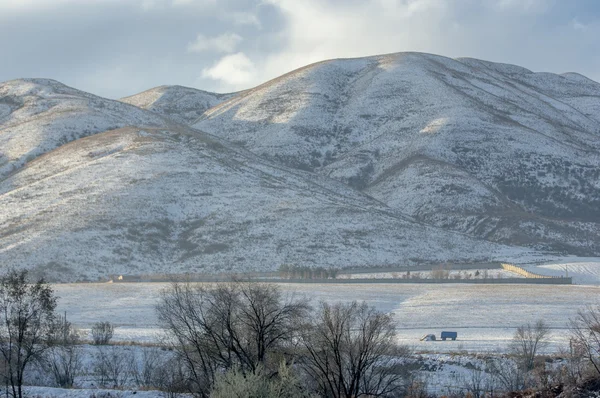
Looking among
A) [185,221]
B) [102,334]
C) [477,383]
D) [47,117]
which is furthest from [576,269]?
[47,117]

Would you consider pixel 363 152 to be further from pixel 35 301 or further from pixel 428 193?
pixel 35 301

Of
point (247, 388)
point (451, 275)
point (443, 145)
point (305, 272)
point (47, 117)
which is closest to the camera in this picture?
point (247, 388)

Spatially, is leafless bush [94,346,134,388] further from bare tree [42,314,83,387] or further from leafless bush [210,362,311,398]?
leafless bush [210,362,311,398]

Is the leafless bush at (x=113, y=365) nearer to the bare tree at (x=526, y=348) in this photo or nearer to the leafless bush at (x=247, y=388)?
the leafless bush at (x=247, y=388)

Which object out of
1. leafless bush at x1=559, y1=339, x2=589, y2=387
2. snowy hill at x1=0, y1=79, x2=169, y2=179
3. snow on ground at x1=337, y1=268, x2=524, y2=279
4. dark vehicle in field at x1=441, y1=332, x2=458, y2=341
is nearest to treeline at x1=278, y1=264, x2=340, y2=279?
snow on ground at x1=337, y1=268, x2=524, y2=279

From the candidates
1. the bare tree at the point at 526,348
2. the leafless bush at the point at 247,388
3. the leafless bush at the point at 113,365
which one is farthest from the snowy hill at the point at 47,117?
the leafless bush at the point at 247,388

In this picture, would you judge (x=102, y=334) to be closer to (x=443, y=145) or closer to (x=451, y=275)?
(x=451, y=275)

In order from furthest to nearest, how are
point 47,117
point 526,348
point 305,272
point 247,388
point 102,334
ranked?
point 47,117 → point 305,272 → point 102,334 → point 526,348 → point 247,388
